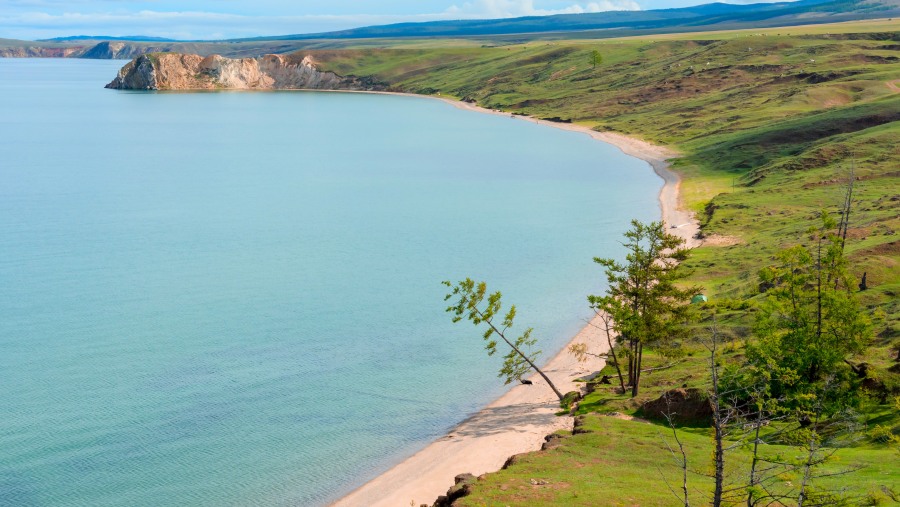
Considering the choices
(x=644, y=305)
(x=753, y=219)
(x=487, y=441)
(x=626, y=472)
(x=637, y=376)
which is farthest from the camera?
(x=753, y=219)

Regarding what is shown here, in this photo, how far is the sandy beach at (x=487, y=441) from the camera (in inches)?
1686

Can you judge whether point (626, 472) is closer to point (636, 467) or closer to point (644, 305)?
point (636, 467)

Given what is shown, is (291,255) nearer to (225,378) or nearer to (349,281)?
(349,281)

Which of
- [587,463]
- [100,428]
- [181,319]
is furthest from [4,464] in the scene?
[587,463]

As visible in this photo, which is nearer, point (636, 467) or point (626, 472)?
point (626, 472)

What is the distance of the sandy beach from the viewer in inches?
1686

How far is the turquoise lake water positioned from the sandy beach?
1326mm

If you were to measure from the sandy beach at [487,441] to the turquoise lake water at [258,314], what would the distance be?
1.33 meters

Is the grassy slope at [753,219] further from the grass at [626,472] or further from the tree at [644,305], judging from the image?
the tree at [644,305]

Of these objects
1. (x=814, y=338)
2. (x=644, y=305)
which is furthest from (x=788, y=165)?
(x=814, y=338)

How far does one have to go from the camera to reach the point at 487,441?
159 ft

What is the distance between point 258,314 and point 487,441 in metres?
29.0

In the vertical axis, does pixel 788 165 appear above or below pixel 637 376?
above

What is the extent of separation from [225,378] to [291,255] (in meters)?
35.3
